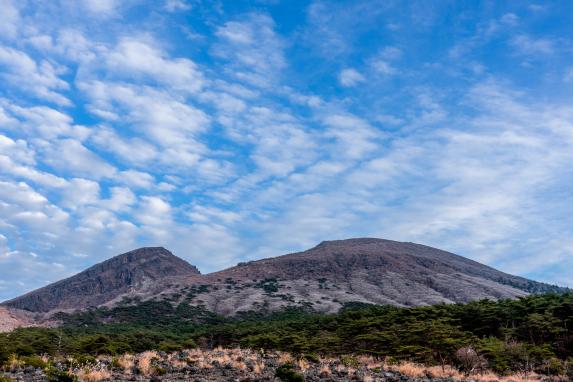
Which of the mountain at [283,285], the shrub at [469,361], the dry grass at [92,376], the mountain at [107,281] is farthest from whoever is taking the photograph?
the mountain at [107,281]

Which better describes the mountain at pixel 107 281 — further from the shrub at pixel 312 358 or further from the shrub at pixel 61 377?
the shrub at pixel 61 377

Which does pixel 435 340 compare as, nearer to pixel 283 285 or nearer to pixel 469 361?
pixel 469 361

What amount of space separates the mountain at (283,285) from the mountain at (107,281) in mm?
325

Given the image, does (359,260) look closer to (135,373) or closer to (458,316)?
(458,316)

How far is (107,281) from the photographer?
148875 millimetres

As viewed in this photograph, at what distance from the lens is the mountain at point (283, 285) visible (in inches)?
3575

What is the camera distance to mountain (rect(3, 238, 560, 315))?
90.8 m

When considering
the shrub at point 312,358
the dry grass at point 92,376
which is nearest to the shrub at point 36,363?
the dry grass at point 92,376

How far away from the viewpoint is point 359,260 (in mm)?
125125

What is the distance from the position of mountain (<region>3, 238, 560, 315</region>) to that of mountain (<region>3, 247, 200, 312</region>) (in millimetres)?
325

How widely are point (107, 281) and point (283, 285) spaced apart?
7272 centimetres

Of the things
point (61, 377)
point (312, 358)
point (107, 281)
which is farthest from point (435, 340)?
point (107, 281)

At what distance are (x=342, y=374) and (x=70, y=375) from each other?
1071 centimetres

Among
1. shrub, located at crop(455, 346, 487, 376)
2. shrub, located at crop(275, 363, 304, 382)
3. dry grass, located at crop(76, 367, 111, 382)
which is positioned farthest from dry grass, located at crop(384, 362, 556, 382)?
dry grass, located at crop(76, 367, 111, 382)
